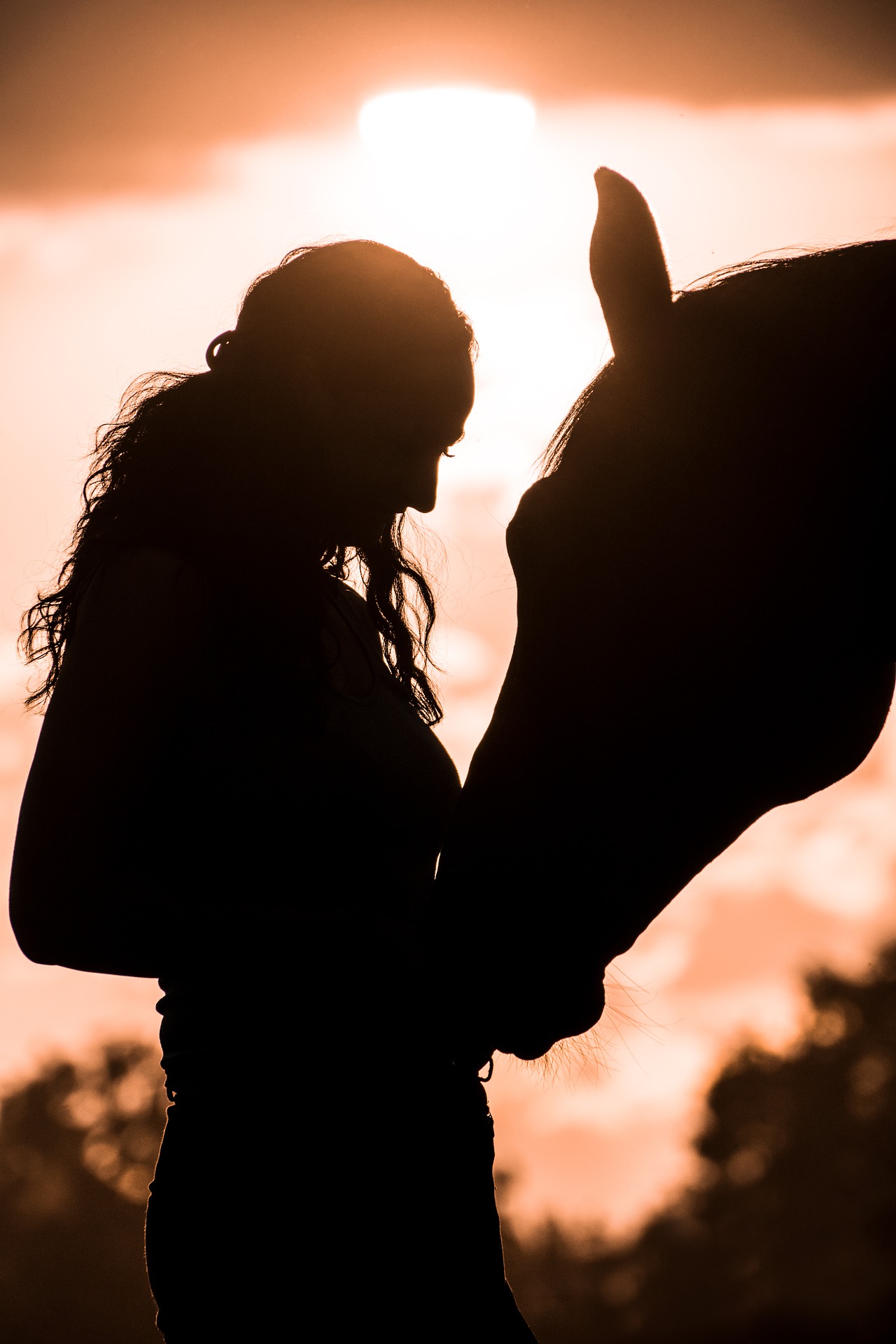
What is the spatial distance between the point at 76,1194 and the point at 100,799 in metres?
44.8

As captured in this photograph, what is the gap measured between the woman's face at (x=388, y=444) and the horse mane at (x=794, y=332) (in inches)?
15.7

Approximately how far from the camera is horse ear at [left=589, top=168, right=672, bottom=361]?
155 cm

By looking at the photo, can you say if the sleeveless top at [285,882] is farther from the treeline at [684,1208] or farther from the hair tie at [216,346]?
the treeline at [684,1208]

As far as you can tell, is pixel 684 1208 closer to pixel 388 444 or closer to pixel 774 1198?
pixel 774 1198

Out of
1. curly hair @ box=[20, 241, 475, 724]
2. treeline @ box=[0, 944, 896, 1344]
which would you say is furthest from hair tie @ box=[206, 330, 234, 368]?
treeline @ box=[0, 944, 896, 1344]

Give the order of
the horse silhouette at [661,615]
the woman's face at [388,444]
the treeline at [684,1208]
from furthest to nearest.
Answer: the treeline at [684,1208] → the woman's face at [388,444] → the horse silhouette at [661,615]

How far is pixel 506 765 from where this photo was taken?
62.6 inches

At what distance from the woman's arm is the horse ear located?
2.35ft

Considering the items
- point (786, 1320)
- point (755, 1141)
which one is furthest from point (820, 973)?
point (786, 1320)

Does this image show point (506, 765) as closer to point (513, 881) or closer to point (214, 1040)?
point (513, 881)

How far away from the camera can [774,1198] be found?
39.0m

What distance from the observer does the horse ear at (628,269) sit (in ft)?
5.08

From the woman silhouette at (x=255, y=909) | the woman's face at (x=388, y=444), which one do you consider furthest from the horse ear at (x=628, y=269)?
the woman silhouette at (x=255, y=909)

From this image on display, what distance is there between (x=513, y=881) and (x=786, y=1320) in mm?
34934
